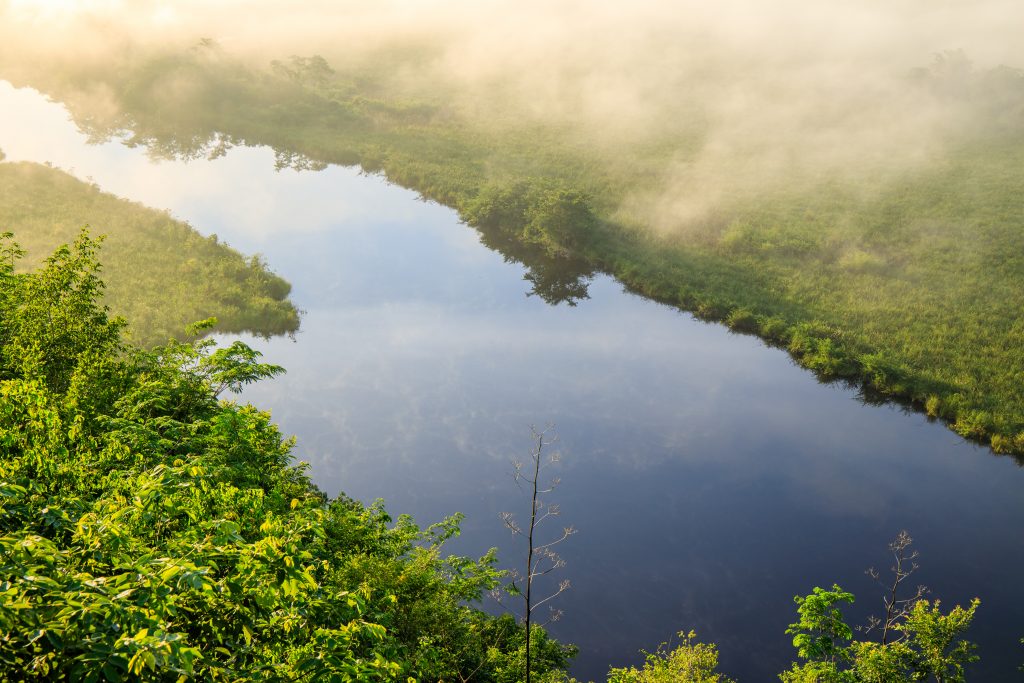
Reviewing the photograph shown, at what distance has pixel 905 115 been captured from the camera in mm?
116688

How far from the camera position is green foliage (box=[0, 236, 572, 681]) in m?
7.64

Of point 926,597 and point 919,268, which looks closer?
point 926,597

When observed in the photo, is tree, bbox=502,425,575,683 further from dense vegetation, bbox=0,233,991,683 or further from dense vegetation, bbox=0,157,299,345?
dense vegetation, bbox=0,157,299,345

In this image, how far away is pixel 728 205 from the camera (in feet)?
271

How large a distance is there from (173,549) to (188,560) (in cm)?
175

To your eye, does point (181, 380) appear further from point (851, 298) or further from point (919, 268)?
point (919, 268)

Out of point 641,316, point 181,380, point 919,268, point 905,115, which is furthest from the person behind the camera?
point 905,115

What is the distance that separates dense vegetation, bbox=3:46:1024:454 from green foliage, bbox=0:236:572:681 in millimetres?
40437

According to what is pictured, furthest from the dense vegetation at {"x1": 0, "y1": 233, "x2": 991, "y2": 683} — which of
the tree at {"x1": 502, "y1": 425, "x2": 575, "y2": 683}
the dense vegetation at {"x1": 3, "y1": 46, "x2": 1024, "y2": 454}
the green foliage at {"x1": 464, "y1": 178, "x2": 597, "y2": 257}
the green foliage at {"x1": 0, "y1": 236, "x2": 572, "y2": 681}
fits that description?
the green foliage at {"x1": 464, "y1": 178, "x2": 597, "y2": 257}

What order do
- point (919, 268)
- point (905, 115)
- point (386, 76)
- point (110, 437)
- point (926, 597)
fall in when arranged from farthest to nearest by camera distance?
point (386, 76), point (905, 115), point (919, 268), point (926, 597), point (110, 437)

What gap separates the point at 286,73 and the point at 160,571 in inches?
5131

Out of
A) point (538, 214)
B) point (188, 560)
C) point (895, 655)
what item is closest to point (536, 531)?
point (895, 655)

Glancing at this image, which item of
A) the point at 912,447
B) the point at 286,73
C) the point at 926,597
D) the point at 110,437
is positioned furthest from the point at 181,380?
the point at 286,73

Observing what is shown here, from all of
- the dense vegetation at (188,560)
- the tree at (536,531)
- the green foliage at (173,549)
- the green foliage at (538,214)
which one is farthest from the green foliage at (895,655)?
the green foliage at (538,214)
